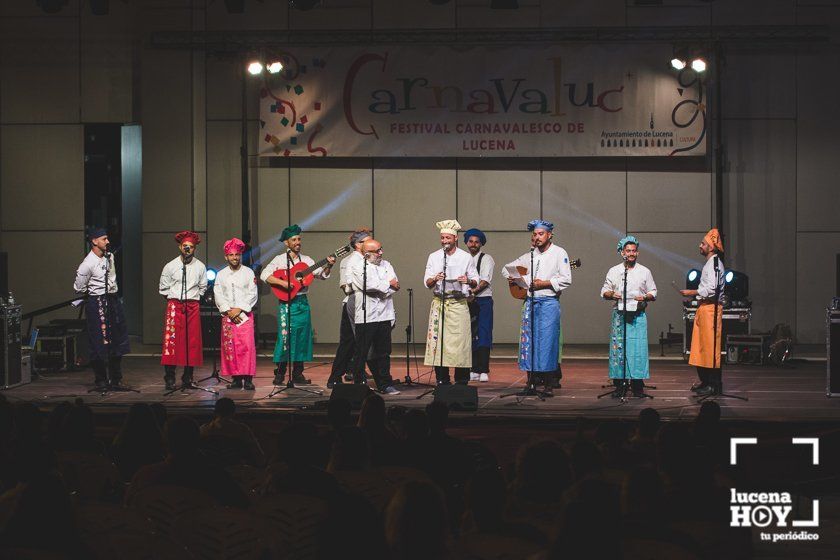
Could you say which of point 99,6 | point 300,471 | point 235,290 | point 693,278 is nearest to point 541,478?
point 300,471

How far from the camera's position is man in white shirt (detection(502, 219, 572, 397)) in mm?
10164

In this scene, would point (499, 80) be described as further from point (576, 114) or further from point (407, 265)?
point (407, 265)

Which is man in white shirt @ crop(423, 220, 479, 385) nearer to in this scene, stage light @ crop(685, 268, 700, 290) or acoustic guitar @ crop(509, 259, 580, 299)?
acoustic guitar @ crop(509, 259, 580, 299)

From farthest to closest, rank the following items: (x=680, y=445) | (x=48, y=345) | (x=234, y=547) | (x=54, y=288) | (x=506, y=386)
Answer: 1. (x=54, y=288)
2. (x=48, y=345)
3. (x=506, y=386)
4. (x=680, y=445)
5. (x=234, y=547)

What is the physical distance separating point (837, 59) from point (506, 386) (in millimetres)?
6961

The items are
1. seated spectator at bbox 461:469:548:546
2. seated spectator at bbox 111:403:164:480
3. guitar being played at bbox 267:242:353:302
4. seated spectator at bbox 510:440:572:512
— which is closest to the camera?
seated spectator at bbox 461:469:548:546

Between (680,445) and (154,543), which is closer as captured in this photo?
(154,543)

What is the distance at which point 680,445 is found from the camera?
14.0ft

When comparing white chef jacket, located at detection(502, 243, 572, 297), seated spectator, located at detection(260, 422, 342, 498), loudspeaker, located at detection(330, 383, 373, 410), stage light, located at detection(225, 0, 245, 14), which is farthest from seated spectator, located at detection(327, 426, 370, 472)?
stage light, located at detection(225, 0, 245, 14)

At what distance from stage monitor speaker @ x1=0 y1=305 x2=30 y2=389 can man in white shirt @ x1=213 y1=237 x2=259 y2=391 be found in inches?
92.6

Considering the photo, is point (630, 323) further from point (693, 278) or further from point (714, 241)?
point (693, 278)

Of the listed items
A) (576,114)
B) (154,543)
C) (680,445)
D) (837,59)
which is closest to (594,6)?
(576,114)

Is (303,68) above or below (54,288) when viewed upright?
above

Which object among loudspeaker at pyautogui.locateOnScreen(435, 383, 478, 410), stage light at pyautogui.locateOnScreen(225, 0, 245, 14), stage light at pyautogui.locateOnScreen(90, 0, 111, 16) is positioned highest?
stage light at pyautogui.locateOnScreen(90, 0, 111, 16)
